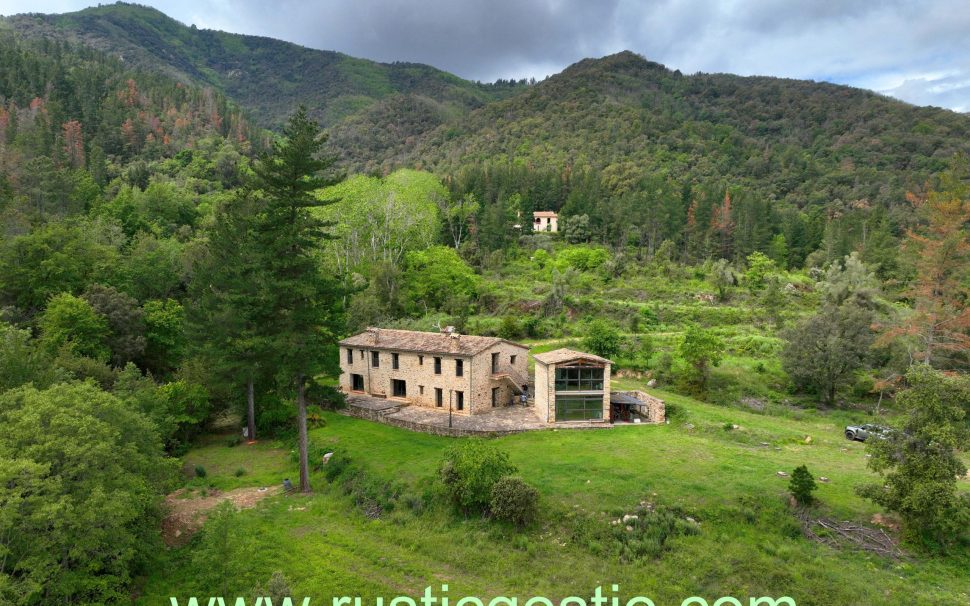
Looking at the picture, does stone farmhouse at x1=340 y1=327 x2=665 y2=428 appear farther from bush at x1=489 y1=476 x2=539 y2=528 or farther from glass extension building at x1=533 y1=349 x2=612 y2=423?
bush at x1=489 y1=476 x2=539 y2=528

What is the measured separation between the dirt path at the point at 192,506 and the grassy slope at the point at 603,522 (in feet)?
3.67

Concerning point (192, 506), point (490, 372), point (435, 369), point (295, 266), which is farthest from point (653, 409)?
point (192, 506)

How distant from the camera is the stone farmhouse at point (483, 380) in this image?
1256 inches

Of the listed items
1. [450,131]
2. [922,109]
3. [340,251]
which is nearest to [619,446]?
[340,251]

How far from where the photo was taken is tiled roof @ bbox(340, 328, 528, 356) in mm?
34594

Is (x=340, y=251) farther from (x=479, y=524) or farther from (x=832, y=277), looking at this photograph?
(x=832, y=277)

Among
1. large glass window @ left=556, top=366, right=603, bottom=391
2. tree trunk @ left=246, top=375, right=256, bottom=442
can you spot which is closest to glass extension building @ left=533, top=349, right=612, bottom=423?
large glass window @ left=556, top=366, right=603, bottom=391

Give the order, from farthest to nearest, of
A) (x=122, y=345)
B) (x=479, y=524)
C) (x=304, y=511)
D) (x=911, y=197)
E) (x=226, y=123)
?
(x=226, y=123) < (x=911, y=197) < (x=122, y=345) < (x=304, y=511) < (x=479, y=524)

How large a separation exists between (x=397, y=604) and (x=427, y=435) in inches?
524

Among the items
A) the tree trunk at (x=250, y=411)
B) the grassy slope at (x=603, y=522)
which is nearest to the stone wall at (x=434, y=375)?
the grassy slope at (x=603, y=522)

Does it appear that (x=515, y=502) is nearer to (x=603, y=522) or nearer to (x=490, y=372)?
(x=603, y=522)

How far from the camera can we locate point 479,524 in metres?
22.5

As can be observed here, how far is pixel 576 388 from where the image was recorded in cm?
3200

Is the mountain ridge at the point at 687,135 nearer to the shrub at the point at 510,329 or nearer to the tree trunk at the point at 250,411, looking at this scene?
the shrub at the point at 510,329
